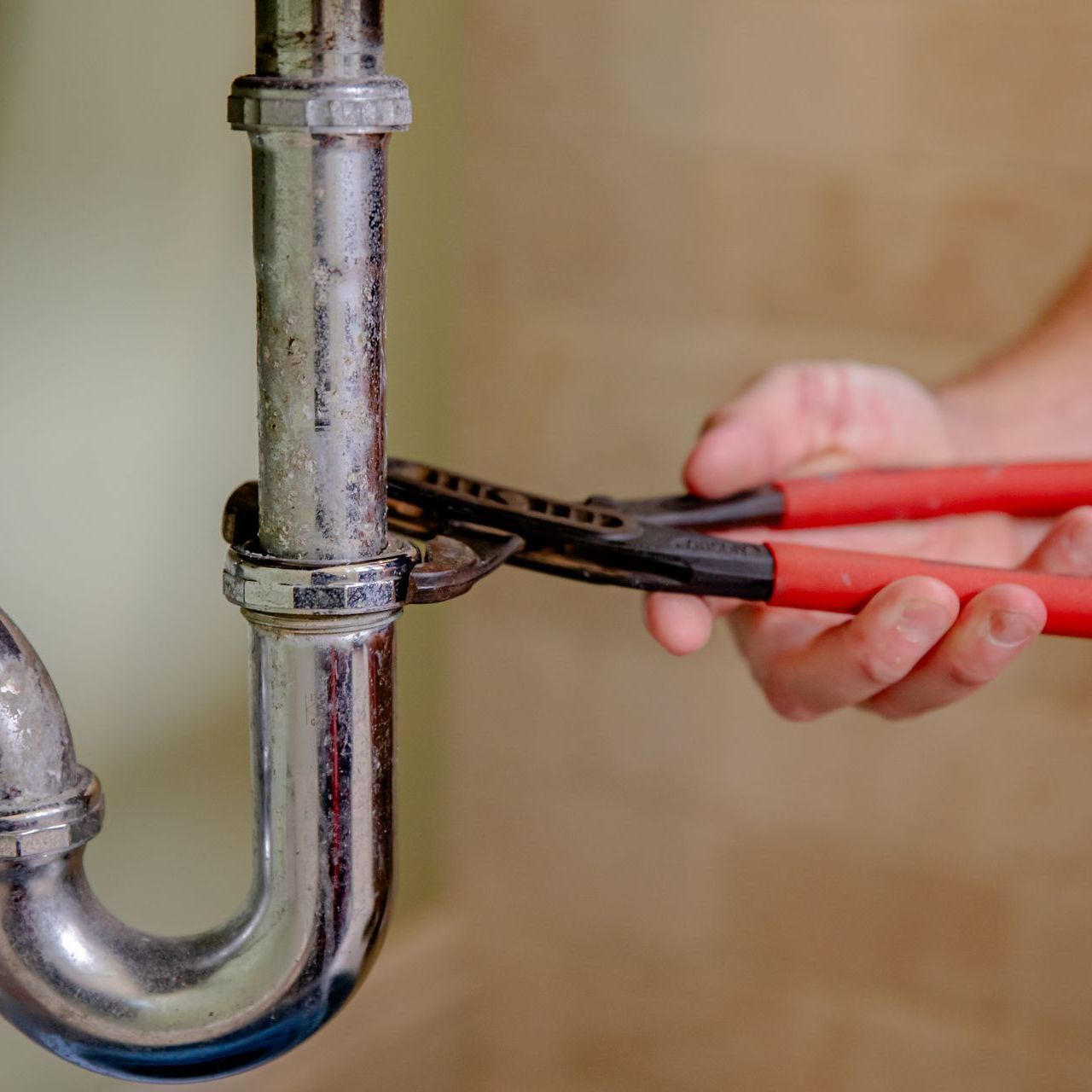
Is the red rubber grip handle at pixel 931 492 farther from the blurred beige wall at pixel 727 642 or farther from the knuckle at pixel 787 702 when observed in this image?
the blurred beige wall at pixel 727 642

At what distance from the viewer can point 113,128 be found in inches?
23.7

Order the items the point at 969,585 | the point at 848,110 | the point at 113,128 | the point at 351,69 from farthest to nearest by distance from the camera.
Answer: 1. the point at 848,110
2. the point at 113,128
3. the point at 969,585
4. the point at 351,69

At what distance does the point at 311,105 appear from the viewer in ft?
0.96

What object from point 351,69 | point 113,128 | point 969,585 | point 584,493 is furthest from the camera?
point 584,493

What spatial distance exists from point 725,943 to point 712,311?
462mm

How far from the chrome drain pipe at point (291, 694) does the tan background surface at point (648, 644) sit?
0.35 meters

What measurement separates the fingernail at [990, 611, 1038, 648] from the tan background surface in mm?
414

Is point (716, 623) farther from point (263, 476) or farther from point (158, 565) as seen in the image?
point (263, 476)

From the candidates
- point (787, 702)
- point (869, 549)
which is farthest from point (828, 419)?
point (787, 702)

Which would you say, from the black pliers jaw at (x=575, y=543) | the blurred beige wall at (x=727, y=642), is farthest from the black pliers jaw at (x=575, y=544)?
the blurred beige wall at (x=727, y=642)

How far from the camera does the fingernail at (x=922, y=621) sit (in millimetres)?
459

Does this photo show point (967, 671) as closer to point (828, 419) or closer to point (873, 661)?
point (873, 661)

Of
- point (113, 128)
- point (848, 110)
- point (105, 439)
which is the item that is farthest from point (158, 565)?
point (848, 110)

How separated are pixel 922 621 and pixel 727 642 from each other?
0.51m
